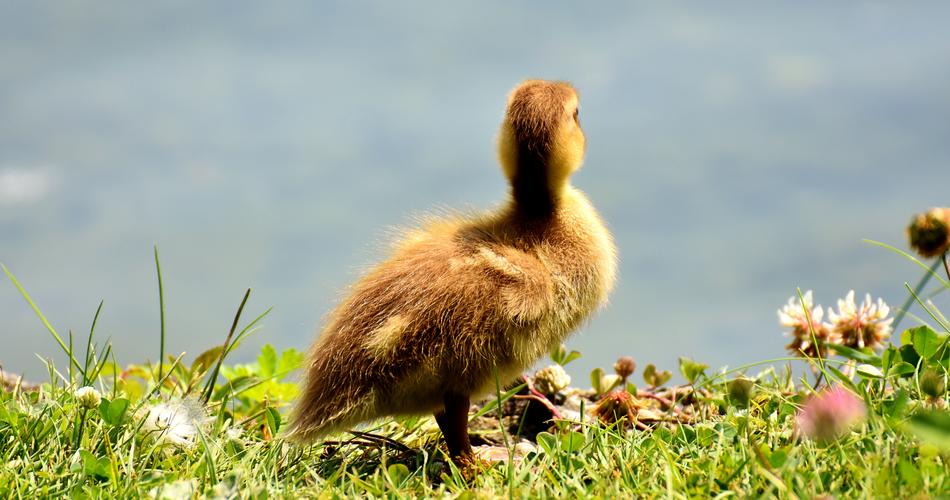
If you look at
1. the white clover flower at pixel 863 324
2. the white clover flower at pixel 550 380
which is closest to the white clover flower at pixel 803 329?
the white clover flower at pixel 863 324

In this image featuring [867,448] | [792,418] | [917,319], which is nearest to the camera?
[867,448]

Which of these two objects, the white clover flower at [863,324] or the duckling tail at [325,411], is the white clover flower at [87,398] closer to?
the duckling tail at [325,411]

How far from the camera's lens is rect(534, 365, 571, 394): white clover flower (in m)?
3.95

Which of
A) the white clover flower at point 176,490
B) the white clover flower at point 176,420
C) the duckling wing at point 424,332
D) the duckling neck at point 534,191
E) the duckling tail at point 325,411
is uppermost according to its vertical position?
the duckling neck at point 534,191

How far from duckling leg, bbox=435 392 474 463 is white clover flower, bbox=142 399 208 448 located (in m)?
0.93

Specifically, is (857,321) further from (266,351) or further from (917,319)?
(266,351)

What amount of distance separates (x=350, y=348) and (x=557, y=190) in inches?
38.5

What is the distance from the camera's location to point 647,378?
4.32 metres

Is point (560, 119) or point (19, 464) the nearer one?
point (19, 464)

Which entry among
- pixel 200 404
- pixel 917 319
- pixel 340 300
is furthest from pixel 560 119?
pixel 200 404

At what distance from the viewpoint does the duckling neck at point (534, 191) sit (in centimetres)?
308

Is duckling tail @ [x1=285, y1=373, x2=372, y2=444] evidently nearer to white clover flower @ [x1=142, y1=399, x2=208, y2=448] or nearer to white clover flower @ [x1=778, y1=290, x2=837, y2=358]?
white clover flower @ [x1=142, y1=399, x2=208, y2=448]

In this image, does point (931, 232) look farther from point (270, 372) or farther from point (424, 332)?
point (270, 372)

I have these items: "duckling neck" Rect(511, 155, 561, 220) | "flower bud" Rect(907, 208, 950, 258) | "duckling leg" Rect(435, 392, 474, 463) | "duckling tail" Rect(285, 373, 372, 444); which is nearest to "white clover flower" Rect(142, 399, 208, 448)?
"duckling tail" Rect(285, 373, 372, 444)
